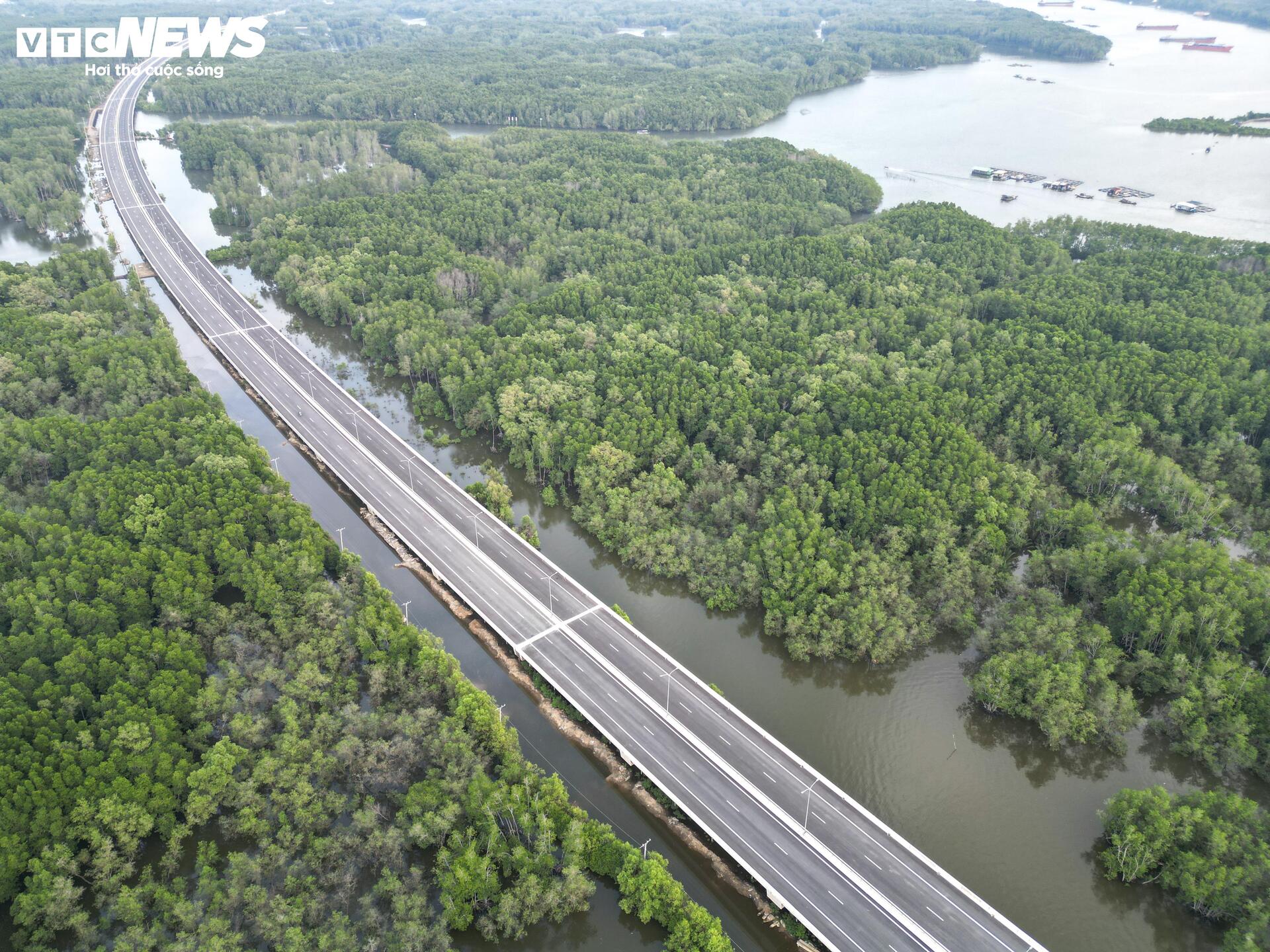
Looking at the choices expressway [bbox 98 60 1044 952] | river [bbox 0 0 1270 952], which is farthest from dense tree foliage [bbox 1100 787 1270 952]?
expressway [bbox 98 60 1044 952]

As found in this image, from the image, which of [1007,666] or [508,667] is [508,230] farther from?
[1007,666]


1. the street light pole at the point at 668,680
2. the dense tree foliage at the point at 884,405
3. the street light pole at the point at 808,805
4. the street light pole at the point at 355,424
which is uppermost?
the dense tree foliage at the point at 884,405

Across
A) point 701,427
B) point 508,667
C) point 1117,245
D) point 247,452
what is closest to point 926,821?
point 508,667

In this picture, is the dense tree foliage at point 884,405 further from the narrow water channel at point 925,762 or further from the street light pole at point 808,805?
the street light pole at point 808,805

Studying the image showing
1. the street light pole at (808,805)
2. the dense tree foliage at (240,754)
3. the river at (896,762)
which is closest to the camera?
the dense tree foliage at (240,754)

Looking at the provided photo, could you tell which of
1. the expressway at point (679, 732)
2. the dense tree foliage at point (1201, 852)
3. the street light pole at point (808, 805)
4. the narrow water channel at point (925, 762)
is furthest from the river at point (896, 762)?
the street light pole at point (808, 805)

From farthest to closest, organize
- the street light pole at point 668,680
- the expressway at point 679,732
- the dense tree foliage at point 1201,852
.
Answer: the street light pole at point 668,680
the expressway at point 679,732
the dense tree foliage at point 1201,852

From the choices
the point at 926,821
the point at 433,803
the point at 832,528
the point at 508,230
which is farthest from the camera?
the point at 508,230

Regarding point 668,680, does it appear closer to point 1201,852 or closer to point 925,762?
point 925,762
